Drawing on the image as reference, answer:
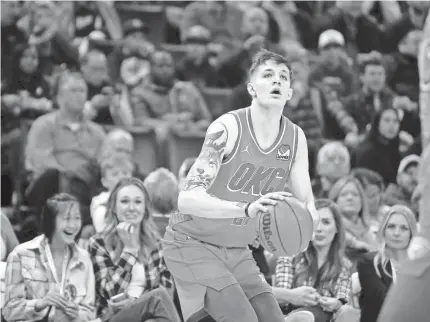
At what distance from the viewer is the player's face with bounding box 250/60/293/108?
5285 mm

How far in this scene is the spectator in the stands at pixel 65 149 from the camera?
8.62 meters

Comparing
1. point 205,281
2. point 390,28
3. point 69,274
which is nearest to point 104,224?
point 69,274

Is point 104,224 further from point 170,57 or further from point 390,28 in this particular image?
point 390,28

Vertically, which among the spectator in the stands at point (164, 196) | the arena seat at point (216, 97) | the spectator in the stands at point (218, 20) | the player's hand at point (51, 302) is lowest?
the player's hand at point (51, 302)

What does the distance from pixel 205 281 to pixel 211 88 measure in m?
5.91

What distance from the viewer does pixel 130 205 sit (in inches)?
290

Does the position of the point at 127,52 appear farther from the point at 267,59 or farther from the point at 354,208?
the point at 267,59

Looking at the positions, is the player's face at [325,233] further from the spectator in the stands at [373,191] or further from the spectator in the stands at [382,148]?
the spectator in the stands at [382,148]

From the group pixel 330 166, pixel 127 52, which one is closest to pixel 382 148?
pixel 330 166

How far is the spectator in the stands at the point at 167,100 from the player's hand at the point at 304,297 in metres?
3.64

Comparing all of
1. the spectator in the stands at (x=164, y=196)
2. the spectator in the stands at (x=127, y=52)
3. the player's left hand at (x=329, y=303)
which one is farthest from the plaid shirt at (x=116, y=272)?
the spectator in the stands at (x=127, y=52)

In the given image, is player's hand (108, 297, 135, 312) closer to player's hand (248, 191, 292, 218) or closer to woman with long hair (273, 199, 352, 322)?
woman with long hair (273, 199, 352, 322)

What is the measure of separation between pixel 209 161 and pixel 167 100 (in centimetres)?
538

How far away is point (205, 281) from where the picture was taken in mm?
5137
